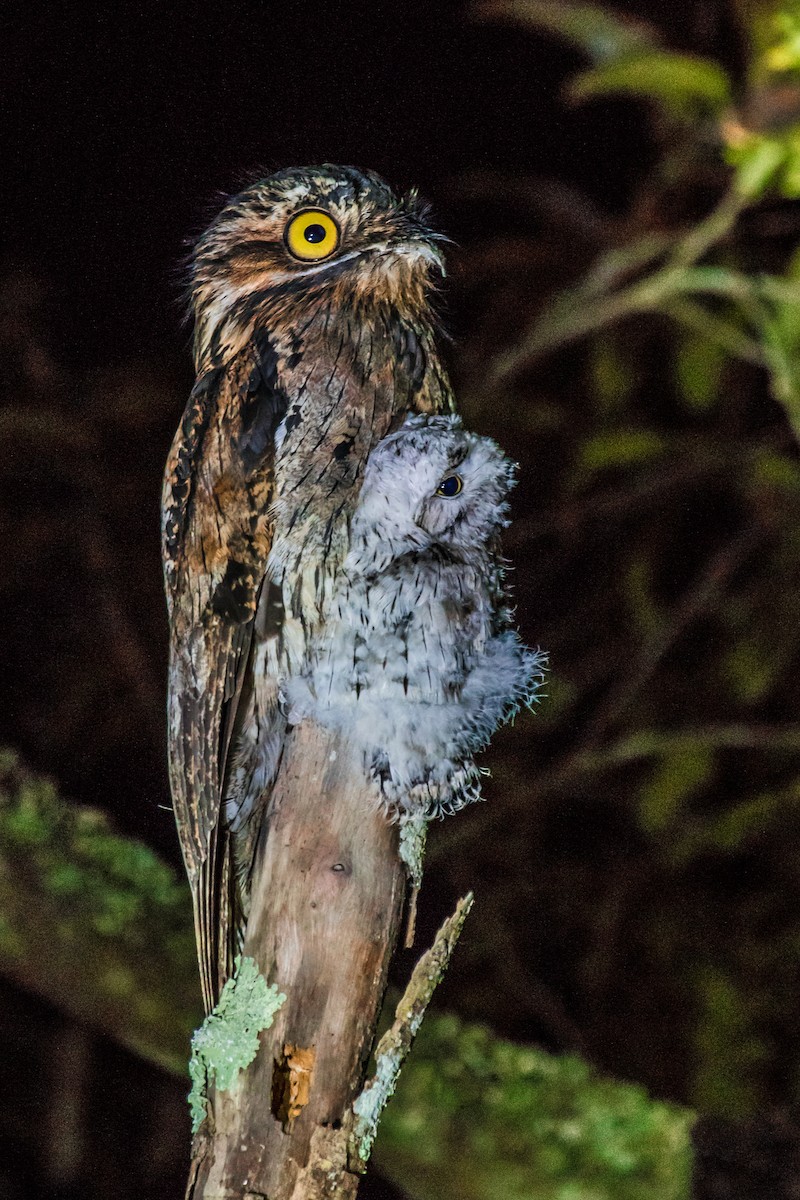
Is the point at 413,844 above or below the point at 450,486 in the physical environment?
below

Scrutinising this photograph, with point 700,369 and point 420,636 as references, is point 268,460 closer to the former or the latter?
point 420,636

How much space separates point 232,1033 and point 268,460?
0.50 m

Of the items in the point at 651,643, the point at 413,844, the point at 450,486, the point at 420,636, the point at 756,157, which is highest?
the point at 756,157

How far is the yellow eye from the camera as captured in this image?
3.42ft

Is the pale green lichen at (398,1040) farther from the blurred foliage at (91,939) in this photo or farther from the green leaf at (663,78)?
the green leaf at (663,78)

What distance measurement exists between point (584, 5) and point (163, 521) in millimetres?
1198

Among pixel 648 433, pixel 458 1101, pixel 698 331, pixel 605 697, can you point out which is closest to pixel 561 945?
pixel 605 697

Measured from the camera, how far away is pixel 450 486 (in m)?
0.90

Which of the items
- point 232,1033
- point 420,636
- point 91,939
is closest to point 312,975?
point 232,1033

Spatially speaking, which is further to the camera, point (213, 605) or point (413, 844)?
point (213, 605)

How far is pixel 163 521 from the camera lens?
43.4 inches

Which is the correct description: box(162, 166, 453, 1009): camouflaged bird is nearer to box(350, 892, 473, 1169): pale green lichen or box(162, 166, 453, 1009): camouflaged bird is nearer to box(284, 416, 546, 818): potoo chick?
box(284, 416, 546, 818): potoo chick

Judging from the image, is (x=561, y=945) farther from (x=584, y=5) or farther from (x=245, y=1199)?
(x=584, y=5)

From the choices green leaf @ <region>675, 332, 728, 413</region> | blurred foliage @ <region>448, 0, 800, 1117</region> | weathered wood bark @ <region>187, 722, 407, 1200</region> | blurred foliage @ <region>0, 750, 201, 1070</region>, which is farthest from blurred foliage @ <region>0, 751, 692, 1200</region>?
green leaf @ <region>675, 332, 728, 413</region>
